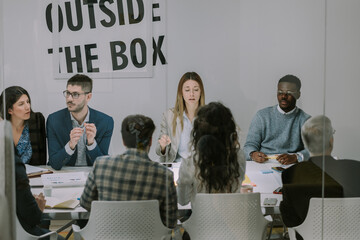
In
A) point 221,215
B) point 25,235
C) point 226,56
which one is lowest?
point 25,235

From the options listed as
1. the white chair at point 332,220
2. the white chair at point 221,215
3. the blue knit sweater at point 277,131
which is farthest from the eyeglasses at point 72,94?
the white chair at point 332,220

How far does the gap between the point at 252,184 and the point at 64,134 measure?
1264mm

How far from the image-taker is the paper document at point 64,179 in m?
2.78

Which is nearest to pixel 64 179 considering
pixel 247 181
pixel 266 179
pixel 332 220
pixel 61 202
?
pixel 61 202

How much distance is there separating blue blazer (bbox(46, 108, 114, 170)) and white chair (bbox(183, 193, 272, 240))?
2.40 feet

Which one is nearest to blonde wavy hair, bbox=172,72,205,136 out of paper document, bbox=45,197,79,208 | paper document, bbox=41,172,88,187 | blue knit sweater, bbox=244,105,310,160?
blue knit sweater, bbox=244,105,310,160

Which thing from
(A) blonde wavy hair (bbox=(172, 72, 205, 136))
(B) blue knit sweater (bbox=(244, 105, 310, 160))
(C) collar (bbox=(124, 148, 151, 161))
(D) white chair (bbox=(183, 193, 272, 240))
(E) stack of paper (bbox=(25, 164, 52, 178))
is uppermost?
(A) blonde wavy hair (bbox=(172, 72, 205, 136))

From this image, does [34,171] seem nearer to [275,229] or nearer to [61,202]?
[61,202]

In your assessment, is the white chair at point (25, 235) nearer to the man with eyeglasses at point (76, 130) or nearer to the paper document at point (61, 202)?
the paper document at point (61, 202)

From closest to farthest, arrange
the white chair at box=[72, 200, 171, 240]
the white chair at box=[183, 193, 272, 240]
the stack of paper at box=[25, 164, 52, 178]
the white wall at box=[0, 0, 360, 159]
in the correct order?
1. the white chair at box=[72, 200, 171, 240]
2. the white chair at box=[183, 193, 272, 240]
3. the white wall at box=[0, 0, 360, 159]
4. the stack of paper at box=[25, 164, 52, 178]

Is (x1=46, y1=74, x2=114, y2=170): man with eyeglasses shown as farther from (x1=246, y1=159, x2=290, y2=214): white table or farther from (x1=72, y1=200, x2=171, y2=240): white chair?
(x1=246, y1=159, x2=290, y2=214): white table

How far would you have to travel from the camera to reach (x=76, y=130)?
2820 mm

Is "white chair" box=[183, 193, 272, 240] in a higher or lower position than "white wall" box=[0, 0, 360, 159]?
lower

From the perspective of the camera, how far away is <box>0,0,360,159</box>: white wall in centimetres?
272
